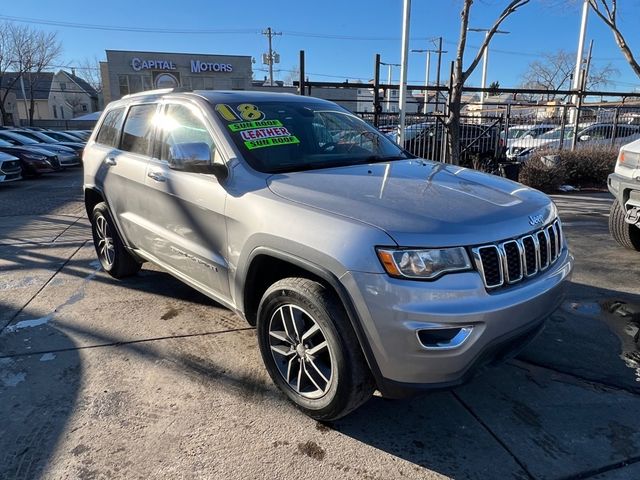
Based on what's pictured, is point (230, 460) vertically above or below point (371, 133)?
below

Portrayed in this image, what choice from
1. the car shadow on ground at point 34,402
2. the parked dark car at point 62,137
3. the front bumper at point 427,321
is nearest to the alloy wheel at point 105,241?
the car shadow on ground at point 34,402

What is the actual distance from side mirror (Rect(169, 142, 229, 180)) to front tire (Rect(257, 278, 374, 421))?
85cm

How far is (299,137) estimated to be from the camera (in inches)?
135

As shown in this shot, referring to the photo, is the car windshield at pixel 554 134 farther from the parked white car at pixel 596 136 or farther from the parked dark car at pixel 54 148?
the parked dark car at pixel 54 148

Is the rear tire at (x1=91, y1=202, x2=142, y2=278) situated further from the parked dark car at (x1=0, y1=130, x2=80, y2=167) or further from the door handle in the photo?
the parked dark car at (x1=0, y1=130, x2=80, y2=167)

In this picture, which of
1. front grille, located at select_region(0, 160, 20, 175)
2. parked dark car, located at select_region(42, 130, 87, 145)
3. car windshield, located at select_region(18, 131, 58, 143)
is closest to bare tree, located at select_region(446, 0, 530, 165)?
front grille, located at select_region(0, 160, 20, 175)

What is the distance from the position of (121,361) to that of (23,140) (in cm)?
1814

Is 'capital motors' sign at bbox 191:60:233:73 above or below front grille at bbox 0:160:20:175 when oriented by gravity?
above

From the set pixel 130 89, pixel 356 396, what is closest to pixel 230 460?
pixel 356 396

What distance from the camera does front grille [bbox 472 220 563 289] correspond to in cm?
226

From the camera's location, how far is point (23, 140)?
17.9 m

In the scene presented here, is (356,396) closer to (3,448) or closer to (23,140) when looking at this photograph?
(3,448)

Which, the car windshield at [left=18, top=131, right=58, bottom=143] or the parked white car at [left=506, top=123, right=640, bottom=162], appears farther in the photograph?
the car windshield at [left=18, top=131, right=58, bottom=143]

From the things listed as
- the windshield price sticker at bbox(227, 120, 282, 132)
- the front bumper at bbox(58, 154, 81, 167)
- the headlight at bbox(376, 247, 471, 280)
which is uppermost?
the windshield price sticker at bbox(227, 120, 282, 132)
